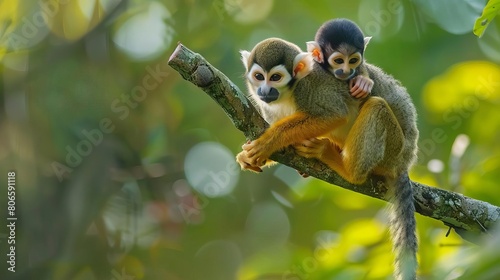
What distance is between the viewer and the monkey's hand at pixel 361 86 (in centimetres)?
465

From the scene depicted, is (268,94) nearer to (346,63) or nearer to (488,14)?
(346,63)

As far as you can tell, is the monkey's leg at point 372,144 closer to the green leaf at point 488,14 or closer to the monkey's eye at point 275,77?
the monkey's eye at point 275,77

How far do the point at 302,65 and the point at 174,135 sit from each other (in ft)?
14.8

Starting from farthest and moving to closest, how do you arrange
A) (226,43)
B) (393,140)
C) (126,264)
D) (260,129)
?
(226,43) < (126,264) < (393,140) < (260,129)

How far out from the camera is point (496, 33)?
8266 millimetres

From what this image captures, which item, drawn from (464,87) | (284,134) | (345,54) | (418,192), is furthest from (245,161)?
(464,87)

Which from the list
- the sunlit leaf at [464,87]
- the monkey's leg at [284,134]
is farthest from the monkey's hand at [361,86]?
the sunlit leaf at [464,87]

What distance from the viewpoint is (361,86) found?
4.66 m

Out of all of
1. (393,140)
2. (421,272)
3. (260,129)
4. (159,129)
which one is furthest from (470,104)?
(159,129)

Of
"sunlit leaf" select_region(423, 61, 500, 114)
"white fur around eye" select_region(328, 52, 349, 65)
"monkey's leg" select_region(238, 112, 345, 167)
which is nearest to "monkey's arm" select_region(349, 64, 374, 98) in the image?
Answer: "white fur around eye" select_region(328, 52, 349, 65)

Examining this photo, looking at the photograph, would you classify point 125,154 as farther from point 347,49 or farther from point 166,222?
point 347,49

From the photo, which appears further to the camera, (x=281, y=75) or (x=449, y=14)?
(x=449, y=14)

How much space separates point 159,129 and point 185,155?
22.1 inches

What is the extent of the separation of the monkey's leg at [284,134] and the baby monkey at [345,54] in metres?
0.39
